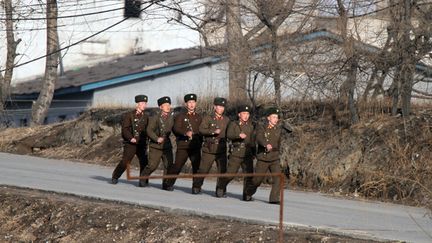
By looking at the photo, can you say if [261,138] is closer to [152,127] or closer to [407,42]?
[152,127]

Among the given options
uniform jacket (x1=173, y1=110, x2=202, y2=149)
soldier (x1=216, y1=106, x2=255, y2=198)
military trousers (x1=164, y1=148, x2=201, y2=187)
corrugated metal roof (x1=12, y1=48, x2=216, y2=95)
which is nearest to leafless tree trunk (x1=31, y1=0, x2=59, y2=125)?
corrugated metal roof (x1=12, y1=48, x2=216, y2=95)

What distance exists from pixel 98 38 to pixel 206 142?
34867 millimetres

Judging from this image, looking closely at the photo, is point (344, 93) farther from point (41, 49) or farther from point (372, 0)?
point (41, 49)

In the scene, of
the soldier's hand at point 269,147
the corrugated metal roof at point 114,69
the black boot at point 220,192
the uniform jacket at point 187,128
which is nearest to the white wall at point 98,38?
the corrugated metal roof at point 114,69

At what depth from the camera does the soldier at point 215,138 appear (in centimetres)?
1647

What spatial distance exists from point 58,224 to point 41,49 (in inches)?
1442

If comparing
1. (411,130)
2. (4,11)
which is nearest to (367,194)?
(411,130)

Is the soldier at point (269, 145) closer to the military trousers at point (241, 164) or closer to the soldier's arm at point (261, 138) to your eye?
the soldier's arm at point (261, 138)

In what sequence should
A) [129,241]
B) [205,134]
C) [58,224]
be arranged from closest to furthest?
[129,241] → [58,224] → [205,134]

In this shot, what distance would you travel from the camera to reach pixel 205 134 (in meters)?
16.5

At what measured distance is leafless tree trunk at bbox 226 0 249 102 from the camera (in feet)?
80.2

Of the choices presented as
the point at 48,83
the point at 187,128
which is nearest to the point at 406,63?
the point at 187,128

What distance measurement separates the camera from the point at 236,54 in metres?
24.6

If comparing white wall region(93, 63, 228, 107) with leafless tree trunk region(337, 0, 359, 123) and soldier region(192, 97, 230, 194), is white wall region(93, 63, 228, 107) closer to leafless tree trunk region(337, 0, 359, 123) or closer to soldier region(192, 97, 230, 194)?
leafless tree trunk region(337, 0, 359, 123)
